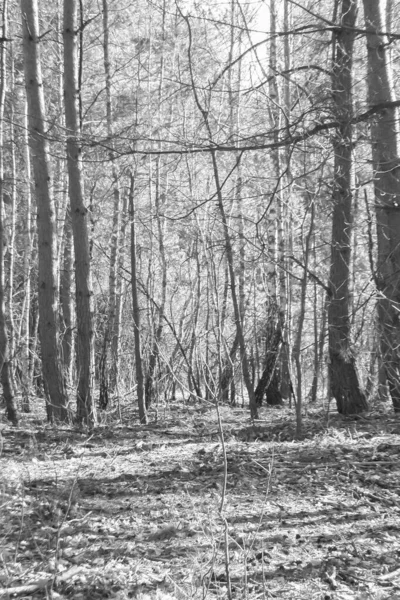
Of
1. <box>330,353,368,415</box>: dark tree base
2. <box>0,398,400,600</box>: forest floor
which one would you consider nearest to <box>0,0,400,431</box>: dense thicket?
<box>330,353,368,415</box>: dark tree base

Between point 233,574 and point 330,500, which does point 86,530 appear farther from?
point 330,500

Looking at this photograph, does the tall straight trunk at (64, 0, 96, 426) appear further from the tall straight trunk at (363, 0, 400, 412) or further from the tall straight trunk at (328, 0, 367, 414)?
the tall straight trunk at (363, 0, 400, 412)

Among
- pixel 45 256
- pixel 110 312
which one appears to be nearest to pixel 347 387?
pixel 45 256

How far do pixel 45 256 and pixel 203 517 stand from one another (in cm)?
440

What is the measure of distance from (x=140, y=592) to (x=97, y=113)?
13116mm

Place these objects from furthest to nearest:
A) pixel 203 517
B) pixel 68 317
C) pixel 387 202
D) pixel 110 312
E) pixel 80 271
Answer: pixel 68 317, pixel 110 312, pixel 80 271, pixel 387 202, pixel 203 517

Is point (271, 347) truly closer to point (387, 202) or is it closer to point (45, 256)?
point (387, 202)

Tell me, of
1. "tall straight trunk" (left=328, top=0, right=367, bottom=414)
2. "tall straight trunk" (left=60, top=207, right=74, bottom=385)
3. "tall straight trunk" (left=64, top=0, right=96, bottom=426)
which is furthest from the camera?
"tall straight trunk" (left=60, top=207, right=74, bottom=385)

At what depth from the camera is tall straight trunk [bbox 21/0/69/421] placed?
7.53 m

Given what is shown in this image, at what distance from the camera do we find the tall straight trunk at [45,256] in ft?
24.7

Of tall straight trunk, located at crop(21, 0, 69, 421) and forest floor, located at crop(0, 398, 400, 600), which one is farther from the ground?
tall straight trunk, located at crop(21, 0, 69, 421)

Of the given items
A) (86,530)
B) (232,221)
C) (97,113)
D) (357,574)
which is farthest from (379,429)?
(97,113)

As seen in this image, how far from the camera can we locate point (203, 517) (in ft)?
13.6

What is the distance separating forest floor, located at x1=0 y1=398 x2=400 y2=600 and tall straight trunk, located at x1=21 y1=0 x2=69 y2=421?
2.73 feet
